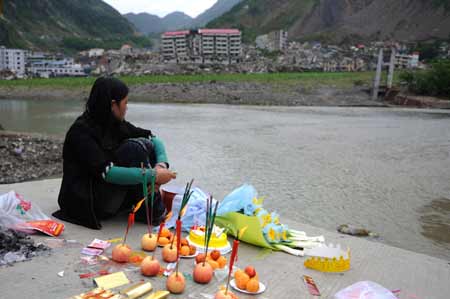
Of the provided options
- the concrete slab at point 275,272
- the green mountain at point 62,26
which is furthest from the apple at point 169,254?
the green mountain at point 62,26

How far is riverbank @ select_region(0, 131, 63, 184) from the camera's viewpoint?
6678 mm

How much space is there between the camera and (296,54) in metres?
84.9

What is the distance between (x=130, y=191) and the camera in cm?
341

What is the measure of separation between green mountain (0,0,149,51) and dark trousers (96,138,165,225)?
92349mm

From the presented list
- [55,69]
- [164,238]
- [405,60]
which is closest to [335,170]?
[164,238]

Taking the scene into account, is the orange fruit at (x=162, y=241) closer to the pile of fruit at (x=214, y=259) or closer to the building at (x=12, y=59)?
the pile of fruit at (x=214, y=259)

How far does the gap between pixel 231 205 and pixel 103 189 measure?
1.03 metres

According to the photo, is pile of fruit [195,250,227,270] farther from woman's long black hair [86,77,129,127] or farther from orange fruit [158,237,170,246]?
woman's long black hair [86,77,129,127]

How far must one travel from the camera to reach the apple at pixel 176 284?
239cm

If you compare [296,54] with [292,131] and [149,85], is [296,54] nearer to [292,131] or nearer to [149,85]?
[149,85]

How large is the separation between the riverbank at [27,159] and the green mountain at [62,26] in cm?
8695

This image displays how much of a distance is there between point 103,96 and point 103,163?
48 cm

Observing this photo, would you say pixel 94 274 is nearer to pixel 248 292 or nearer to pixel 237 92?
pixel 248 292

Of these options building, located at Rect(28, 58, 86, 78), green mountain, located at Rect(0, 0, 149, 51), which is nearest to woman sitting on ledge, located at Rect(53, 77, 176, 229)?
building, located at Rect(28, 58, 86, 78)
